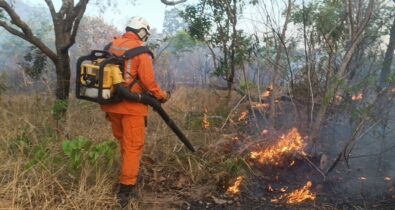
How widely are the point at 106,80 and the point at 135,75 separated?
351 mm

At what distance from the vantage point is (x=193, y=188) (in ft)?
15.4

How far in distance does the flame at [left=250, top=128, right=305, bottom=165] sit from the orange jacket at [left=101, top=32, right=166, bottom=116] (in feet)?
5.99

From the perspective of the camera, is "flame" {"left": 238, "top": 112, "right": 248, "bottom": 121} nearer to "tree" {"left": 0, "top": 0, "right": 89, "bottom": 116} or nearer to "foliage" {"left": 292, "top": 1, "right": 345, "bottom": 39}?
"foliage" {"left": 292, "top": 1, "right": 345, "bottom": 39}

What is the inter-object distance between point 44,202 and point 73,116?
286cm

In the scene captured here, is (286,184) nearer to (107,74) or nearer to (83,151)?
(83,151)

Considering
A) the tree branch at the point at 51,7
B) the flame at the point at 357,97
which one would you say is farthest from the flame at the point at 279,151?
the tree branch at the point at 51,7

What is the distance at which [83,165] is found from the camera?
4262 millimetres

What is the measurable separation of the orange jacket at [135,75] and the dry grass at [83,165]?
723 millimetres

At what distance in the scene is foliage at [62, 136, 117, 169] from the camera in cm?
399

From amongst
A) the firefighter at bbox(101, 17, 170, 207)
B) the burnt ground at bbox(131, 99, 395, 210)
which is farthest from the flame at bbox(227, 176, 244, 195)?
the firefighter at bbox(101, 17, 170, 207)

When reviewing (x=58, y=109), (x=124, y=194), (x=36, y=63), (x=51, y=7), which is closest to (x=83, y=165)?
(x=124, y=194)

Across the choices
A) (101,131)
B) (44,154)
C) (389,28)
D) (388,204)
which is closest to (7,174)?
(44,154)

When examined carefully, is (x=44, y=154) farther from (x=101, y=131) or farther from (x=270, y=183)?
(x=270, y=183)

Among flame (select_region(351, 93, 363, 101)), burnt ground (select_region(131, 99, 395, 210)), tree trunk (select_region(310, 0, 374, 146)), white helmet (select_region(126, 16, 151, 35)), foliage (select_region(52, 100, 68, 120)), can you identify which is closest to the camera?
white helmet (select_region(126, 16, 151, 35))
